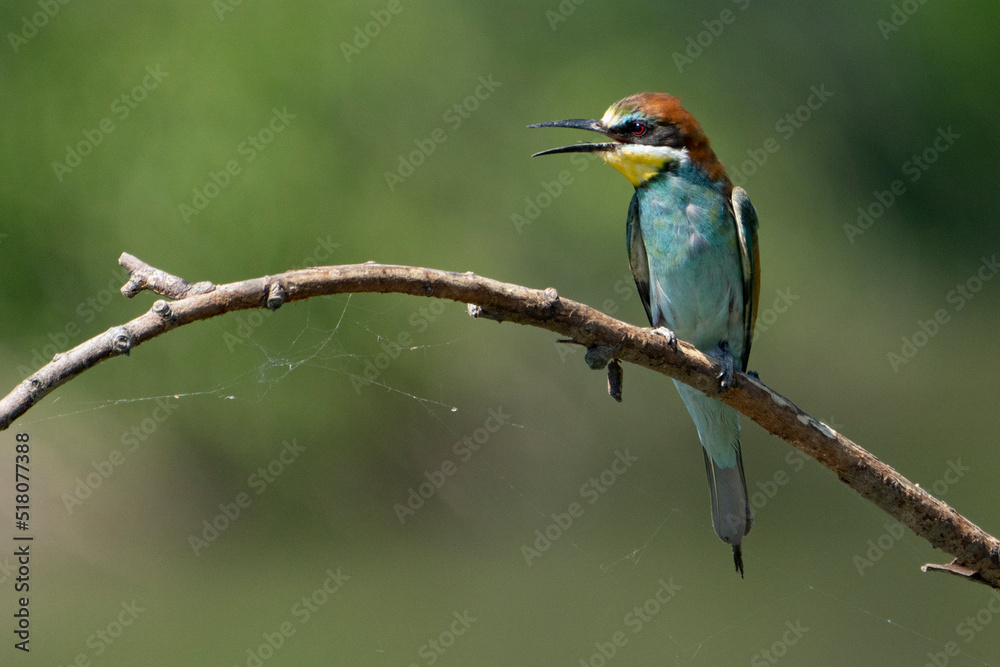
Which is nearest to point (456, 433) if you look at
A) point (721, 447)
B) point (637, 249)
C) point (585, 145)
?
point (637, 249)

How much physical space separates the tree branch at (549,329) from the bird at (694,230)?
1.83 ft

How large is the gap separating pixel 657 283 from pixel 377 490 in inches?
153

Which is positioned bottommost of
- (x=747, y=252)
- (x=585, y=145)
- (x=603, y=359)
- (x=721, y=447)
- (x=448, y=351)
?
(x=721, y=447)

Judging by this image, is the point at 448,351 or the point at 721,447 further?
the point at 448,351

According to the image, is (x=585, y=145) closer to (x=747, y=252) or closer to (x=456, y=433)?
(x=747, y=252)

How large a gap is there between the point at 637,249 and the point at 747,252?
0.35m

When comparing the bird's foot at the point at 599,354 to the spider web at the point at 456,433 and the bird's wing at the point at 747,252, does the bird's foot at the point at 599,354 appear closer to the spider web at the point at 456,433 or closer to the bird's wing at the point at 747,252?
the bird's wing at the point at 747,252

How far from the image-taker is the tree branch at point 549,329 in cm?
165

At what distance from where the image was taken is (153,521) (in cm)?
611

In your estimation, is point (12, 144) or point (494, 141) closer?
point (12, 144)

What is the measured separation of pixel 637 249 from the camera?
3172 mm

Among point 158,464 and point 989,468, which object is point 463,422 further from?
point 989,468

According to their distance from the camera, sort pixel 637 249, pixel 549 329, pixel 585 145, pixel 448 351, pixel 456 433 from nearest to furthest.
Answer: pixel 549 329 → pixel 585 145 → pixel 637 249 → pixel 456 433 → pixel 448 351

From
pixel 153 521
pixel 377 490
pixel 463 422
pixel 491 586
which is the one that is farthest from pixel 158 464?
pixel 491 586
